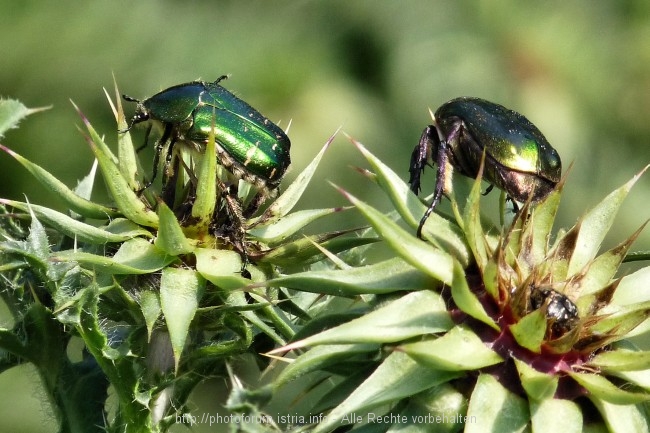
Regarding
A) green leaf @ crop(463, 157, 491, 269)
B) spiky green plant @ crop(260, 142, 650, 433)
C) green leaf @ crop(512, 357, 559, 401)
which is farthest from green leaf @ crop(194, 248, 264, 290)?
green leaf @ crop(512, 357, 559, 401)

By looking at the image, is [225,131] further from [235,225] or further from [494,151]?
[494,151]

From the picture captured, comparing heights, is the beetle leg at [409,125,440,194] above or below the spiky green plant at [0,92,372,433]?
above

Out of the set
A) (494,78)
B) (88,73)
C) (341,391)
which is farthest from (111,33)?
(341,391)

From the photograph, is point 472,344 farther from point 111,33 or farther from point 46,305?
point 111,33

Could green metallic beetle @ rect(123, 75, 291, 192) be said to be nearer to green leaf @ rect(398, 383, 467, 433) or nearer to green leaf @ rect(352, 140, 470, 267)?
green leaf @ rect(352, 140, 470, 267)

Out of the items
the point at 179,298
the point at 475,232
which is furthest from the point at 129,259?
the point at 475,232

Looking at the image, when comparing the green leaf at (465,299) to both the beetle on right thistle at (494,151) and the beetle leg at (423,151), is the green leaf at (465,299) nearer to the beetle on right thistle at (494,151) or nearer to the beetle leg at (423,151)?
the beetle on right thistle at (494,151)

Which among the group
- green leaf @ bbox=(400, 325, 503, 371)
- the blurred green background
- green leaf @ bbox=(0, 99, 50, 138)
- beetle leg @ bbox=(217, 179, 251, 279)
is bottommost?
green leaf @ bbox=(400, 325, 503, 371)

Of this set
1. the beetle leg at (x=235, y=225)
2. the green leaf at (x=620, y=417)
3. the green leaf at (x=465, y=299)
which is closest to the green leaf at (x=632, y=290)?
the green leaf at (x=620, y=417)
